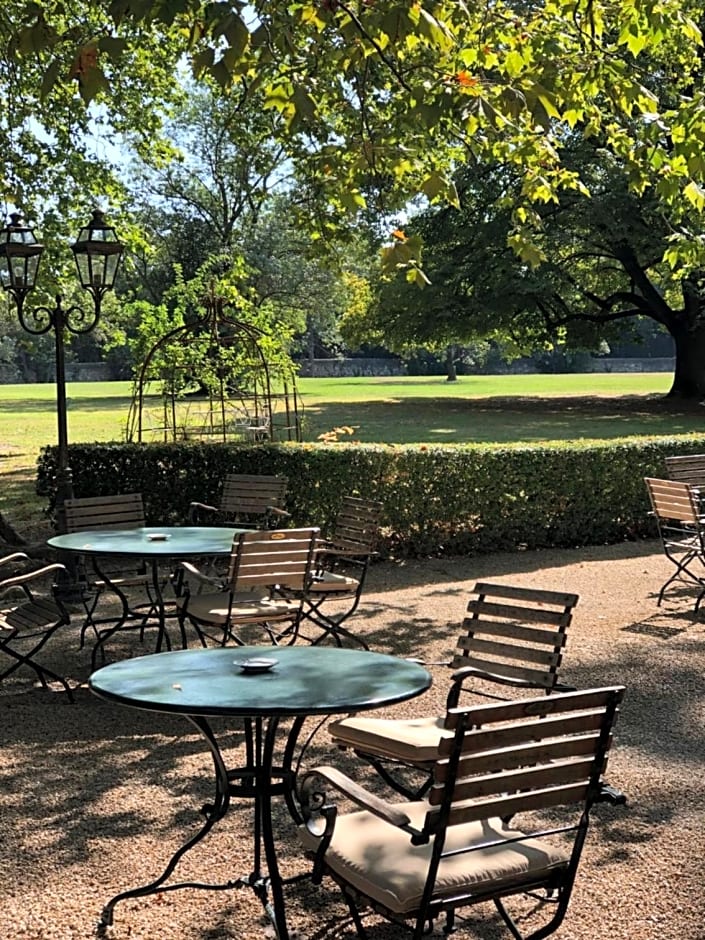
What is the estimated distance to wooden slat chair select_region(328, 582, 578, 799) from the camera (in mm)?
3928

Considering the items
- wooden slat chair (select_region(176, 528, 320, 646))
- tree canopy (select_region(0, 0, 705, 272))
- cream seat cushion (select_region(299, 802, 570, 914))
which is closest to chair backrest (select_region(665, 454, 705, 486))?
tree canopy (select_region(0, 0, 705, 272))

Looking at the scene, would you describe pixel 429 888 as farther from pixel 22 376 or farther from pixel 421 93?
pixel 22 376

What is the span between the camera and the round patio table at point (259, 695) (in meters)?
3.40

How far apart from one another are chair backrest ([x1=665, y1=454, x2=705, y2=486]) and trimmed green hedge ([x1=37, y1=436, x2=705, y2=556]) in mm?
1027

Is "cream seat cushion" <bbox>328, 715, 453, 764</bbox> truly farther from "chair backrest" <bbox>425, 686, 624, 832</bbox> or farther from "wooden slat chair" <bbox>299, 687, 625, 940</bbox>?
"chair backrest" <bbox>425, 686, 624, 832</bbox>

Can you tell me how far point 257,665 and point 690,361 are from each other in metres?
33.1

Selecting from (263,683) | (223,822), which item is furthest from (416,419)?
(263,683)

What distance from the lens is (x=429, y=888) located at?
2.83 meters

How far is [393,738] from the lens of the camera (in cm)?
394

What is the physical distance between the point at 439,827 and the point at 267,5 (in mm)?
5681

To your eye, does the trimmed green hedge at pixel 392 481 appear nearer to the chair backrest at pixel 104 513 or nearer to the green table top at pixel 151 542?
the chair backrest at pixel 104 513

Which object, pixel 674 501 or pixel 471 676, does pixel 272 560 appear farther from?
pixel 674 501

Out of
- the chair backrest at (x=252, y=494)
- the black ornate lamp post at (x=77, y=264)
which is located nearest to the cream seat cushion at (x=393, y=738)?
the black ornate lamp post at (x=77, y=264)

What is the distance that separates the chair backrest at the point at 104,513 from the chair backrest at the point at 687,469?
18.8 ft
